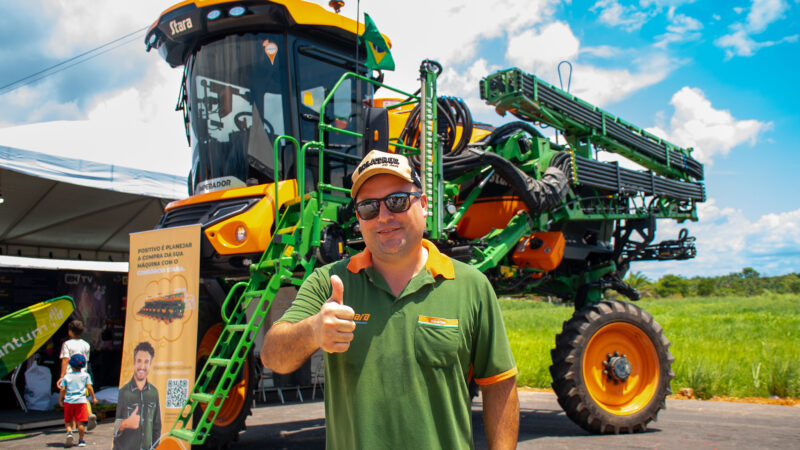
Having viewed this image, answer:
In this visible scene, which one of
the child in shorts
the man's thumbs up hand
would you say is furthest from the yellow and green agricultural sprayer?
the man's thumbs up hand

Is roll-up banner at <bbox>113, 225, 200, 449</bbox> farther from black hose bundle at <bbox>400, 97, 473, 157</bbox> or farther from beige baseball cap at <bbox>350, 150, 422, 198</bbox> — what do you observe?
beige baseball cap at <bbox>350, 150, 422, 198</bbox>

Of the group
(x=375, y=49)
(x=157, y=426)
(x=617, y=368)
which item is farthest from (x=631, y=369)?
(x=157, y=426)

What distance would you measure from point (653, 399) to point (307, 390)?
7.31 metres

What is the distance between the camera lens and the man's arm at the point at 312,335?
6.14 ft

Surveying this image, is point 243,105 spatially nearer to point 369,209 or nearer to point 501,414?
point 369,209

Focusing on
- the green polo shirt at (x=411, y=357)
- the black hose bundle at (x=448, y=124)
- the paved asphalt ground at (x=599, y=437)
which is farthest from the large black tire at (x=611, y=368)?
the green polo shirt at (x=411, y=357)

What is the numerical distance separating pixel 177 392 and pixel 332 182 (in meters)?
2.42

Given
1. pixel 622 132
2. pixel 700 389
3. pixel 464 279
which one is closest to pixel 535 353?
pixel 700 389

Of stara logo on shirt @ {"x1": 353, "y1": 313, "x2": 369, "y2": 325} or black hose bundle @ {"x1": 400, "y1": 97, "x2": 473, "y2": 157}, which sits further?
black hose bundle @ {"x1": 400, "y1": 97, "x2": 473, "y2": 157}

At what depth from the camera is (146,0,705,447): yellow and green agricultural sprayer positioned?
556cm

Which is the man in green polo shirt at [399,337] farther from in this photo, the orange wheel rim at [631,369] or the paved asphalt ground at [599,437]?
the orange wheel rim at [631,369]

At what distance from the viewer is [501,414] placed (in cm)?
229

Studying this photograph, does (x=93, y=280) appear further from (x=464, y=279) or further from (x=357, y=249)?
(x=464, y=279)

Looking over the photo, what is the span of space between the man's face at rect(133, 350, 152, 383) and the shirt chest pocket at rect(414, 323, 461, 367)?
4.32 metres
